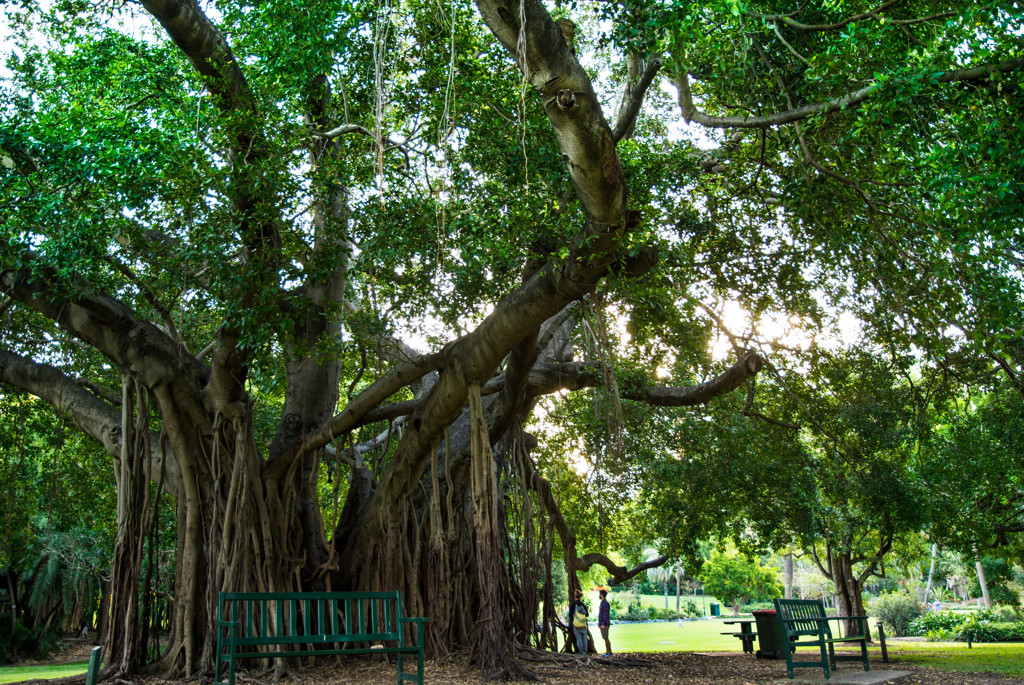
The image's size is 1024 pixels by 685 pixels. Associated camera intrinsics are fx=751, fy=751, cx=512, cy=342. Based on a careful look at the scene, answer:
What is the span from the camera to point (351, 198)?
7.34m

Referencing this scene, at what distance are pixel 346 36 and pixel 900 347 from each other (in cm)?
593

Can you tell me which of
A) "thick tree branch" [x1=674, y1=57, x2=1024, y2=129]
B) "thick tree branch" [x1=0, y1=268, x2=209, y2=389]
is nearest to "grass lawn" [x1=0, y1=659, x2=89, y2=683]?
"thick tree branch" [x1=0, y1=268, x2=209, y2=389]

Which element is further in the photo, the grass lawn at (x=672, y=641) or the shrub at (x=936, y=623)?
the shrub at (x=936, y=623)

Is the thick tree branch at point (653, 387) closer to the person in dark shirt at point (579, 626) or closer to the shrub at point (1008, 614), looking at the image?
the person in dark shirt at point (579, 626)

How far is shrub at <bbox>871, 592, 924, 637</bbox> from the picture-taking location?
62.8 feet

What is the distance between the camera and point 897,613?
19391 millimetres

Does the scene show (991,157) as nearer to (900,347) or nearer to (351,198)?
(900,347)

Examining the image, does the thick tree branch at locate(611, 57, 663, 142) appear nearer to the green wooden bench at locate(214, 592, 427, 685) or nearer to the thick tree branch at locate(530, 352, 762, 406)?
the thick tree branch at locate(530, 352, 762, 406)

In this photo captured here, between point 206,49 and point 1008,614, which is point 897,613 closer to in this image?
point 1008,614

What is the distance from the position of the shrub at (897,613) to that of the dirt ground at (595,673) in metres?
Result: 13.6

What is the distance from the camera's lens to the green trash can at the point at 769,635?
872 cm

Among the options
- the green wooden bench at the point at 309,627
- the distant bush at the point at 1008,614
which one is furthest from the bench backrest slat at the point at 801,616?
the distant bush at the point at 1008,614

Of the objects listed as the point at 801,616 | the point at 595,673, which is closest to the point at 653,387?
the point at 801,616

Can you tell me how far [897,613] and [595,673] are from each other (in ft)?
54.7
